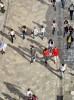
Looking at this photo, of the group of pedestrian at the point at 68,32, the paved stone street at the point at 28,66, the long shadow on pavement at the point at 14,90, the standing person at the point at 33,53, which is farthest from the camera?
the group of pedestrian at the point at 68,32

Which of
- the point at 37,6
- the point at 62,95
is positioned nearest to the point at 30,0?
the point at 37,6

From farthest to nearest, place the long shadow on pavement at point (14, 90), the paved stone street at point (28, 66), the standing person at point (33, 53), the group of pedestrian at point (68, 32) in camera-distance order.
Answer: the group of pedestrian at point (68, 32) < the standing person at point (33, 53) < the paved stone street at point (28, 66) < the long shadow on pavement at point (14, 90)

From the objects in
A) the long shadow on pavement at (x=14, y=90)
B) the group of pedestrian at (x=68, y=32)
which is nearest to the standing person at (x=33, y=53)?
the group of pedestrian at (x=68, y=32)

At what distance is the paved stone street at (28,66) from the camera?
28594 mm

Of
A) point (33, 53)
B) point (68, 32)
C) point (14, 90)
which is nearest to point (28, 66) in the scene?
point (33, 53)

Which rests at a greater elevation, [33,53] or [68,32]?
[68,32]

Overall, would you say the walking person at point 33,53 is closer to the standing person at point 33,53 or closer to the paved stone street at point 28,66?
the standing person at point 33,53

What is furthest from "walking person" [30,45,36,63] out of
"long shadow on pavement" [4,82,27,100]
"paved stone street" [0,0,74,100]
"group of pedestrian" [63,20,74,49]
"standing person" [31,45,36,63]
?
"long shadow on pavement" [4,82,27,100]

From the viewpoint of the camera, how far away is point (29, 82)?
1155 inches

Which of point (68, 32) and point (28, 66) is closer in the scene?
point (28, 66)

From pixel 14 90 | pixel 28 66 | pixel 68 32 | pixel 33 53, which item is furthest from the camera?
pixel 68 32

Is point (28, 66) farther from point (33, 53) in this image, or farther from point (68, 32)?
point (68, 32)

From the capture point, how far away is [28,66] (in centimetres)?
3067

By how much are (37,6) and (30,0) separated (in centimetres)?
132
